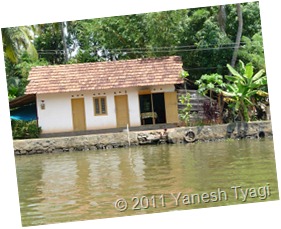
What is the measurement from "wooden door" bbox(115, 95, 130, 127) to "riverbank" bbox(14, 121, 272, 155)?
3302 millimetres

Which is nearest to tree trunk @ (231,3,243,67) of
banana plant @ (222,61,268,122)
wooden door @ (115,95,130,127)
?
banana plant @ (222,61,268,122)

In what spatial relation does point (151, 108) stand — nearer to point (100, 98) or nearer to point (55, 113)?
point (100, 98)

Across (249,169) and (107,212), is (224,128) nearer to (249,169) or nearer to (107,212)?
(249,169)

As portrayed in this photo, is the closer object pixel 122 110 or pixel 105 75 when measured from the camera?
pixel 105 75

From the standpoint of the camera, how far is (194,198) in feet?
26.2

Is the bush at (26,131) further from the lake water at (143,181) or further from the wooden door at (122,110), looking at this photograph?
the lake water at (143,181)

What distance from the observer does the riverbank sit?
58.9 feet

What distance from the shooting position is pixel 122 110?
2147 centimetres

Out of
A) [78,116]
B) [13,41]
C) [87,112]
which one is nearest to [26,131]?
[78,116]

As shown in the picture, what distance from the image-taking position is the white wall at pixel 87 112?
21.4 m

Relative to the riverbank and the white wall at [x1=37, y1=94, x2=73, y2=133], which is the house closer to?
the white wall at [x1=37, y1=94, x2=73, y2=133]

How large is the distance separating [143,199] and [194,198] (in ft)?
2.86

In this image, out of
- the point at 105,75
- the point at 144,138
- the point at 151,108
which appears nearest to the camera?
the point at 144,138

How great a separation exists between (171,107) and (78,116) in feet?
13.0
